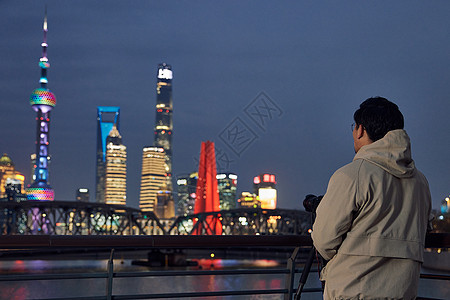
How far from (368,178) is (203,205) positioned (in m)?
115

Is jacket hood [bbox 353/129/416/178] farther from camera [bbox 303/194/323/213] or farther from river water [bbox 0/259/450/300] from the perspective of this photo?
river water [bbox 0/259/450/300]

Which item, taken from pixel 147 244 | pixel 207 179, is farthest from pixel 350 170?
pixel 207 179

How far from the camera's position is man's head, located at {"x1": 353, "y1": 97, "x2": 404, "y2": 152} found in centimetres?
263

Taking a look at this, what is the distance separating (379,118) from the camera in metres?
2.64

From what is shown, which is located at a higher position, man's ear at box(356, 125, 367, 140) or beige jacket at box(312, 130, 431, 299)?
man's ear at box(356, 125, 367, 140)

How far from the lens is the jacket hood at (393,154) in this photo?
2.46 m

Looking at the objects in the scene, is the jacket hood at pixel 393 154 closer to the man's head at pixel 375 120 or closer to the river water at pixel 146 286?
the man's head at pixel 375 120

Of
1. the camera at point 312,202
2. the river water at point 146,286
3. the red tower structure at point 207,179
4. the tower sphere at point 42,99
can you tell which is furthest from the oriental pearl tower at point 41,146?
the camera at point 312,202

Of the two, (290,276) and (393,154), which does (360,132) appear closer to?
(393,154)

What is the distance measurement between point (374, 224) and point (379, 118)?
1.62 feet

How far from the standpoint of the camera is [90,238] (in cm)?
392

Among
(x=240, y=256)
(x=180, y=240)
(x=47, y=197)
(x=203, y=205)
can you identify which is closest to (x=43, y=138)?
(x=47, y=197)

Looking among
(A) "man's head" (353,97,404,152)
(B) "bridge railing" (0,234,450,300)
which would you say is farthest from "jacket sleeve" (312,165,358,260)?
(B) "bridge railing" (0,234,450,300)

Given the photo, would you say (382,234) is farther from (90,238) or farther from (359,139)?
(90,238)
